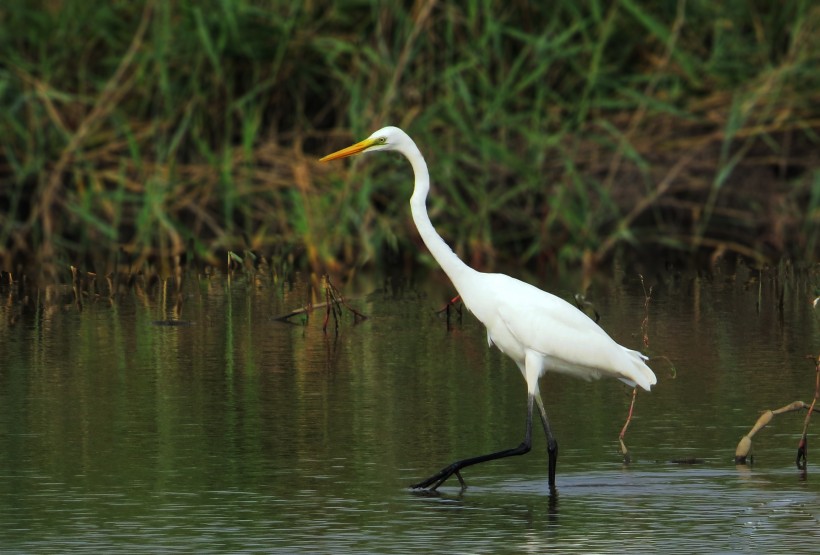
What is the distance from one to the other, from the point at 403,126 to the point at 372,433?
19.8 feet

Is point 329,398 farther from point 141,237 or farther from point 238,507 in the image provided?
point 141,237

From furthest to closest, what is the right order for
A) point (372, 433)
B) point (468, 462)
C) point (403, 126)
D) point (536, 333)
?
point (403, 126)
point (372, 433)
point (536, 333)
point (468, 462)

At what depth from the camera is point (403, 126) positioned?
40.5 ft

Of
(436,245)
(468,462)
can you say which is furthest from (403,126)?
(468,462)

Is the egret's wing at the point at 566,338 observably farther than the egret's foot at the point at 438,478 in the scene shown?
Yes

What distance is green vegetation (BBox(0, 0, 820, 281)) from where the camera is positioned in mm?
12188

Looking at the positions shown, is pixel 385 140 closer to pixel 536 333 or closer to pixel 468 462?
pixel 536 333

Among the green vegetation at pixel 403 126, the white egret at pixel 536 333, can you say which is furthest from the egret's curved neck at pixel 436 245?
the green vegetation at pixel 403 126

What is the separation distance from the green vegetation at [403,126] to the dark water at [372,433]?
81.3 inches

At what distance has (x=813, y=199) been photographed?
39.4ft

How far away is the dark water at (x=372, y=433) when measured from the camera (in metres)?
5.04

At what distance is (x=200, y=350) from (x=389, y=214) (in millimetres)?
4081

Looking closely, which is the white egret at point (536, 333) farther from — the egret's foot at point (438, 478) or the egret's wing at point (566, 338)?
the egret's foot at point (438, 478)

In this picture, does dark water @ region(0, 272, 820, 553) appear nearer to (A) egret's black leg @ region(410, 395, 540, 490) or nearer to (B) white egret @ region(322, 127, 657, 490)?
(A) egret's black leg @ region(410, 395, 540, 490)
